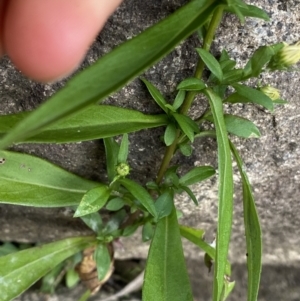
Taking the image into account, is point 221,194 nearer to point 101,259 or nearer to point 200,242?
point 200,242

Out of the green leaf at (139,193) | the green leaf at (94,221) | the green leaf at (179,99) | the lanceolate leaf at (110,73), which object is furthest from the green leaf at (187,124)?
the green leaf at (94,221)

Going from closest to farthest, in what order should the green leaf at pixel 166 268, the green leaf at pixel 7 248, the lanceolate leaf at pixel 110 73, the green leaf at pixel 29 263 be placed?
the lanceolate leaf at pixel 110 73, the green leaf at pixel 166 268, the green leaf at pixel 29 263, the green leaf at pixel 7 248

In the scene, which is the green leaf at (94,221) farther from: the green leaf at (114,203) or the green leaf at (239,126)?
the green leaf at (239,126)

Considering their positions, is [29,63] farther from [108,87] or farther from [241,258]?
[241,258]

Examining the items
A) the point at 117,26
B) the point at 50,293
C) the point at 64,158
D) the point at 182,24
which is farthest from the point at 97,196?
the point at 50,293

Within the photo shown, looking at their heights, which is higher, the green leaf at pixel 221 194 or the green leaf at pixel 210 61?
the green leaf at pixel 210 61

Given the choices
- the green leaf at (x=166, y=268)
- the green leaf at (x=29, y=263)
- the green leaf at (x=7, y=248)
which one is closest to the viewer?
the green leaf at (x=166, y=268)
